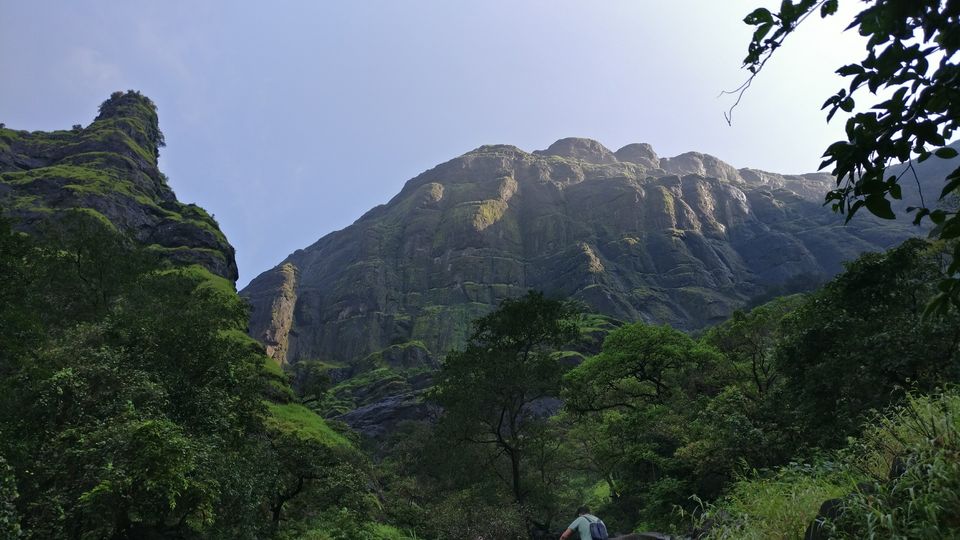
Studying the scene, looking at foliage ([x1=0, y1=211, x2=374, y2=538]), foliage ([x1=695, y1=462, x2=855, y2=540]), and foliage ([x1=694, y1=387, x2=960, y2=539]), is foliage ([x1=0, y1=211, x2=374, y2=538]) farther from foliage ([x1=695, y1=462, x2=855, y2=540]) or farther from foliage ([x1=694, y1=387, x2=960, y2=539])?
foliage ([x1=694, y1=387, x2=960, y2=539])

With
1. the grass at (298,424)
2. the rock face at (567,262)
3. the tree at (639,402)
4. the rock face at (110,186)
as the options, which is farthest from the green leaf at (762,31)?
the rock face at (567,262)

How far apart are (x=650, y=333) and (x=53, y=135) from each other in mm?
106138

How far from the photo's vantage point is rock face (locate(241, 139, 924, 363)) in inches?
5615

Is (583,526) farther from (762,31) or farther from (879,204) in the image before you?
(762,31)

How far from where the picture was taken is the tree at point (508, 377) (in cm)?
2862

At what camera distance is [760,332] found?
1101 inches

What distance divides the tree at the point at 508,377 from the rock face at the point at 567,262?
101 metres

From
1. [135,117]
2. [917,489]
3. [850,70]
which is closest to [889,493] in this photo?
[917,489]

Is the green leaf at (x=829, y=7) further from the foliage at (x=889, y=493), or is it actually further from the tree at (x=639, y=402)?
the tree at (x=639, y=402)

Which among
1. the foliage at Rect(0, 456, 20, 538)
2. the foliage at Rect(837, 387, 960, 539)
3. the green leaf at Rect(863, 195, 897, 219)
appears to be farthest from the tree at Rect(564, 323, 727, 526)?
the green leaf at Rect(863, 195, 897, 219)

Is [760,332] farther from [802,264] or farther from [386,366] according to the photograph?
[802,264]

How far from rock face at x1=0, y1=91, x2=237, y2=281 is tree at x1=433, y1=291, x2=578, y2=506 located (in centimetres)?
4724

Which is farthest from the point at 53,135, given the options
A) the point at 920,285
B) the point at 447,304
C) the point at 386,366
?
the point at 920,285

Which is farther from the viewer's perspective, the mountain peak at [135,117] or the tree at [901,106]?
the mountain peak at [135,117]
